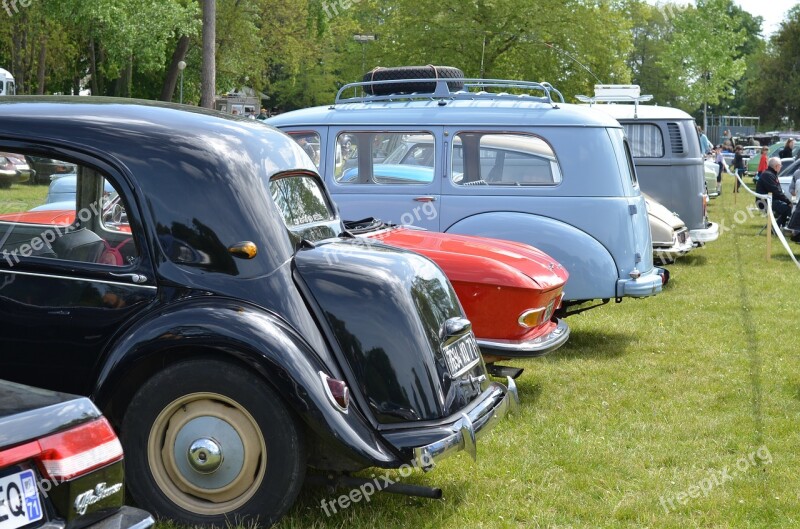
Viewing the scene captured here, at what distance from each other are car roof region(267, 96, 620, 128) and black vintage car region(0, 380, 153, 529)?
22.2 ft

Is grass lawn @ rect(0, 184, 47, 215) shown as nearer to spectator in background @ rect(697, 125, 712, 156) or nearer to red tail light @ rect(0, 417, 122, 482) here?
red tail light @ rect(0, 417, 122, 482)

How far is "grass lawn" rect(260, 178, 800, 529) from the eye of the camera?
17.8ft

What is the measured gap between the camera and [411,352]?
4.84m

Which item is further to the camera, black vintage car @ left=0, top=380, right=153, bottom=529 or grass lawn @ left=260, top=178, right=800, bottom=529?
grass lawn @ left=260, top=178, right=800, bottom=529

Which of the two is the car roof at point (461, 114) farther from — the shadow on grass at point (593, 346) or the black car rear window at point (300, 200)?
the black car rear window at point (300, 200)

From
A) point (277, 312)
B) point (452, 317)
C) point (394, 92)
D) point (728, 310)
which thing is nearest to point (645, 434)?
point (452, 317)

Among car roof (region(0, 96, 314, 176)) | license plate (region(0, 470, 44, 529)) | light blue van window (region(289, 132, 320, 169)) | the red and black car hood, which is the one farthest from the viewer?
light blue van window (region(289, 132, 320, 169))

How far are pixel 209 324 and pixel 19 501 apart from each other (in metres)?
1.63

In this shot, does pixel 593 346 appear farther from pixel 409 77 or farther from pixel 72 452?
pixel 72 452

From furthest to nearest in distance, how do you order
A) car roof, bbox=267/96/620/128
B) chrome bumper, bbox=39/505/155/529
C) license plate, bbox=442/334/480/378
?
car roof, bbox=267/96/620/128 < license plate, bbox=442/334/480/378 < chrome bumper, bbox=39/505/155/529

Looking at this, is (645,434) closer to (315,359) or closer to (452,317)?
(452,317)

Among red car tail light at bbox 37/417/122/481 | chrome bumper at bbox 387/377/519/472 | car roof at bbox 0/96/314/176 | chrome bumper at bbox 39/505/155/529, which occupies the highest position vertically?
car roof at bbox 0/96/314/176

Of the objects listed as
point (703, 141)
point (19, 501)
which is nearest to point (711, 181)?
point (703, 141)

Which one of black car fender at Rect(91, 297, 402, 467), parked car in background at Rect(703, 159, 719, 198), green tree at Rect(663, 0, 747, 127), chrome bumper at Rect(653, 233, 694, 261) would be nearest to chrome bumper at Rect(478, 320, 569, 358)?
black car fender at Rect(91, 297, 402, 467)
